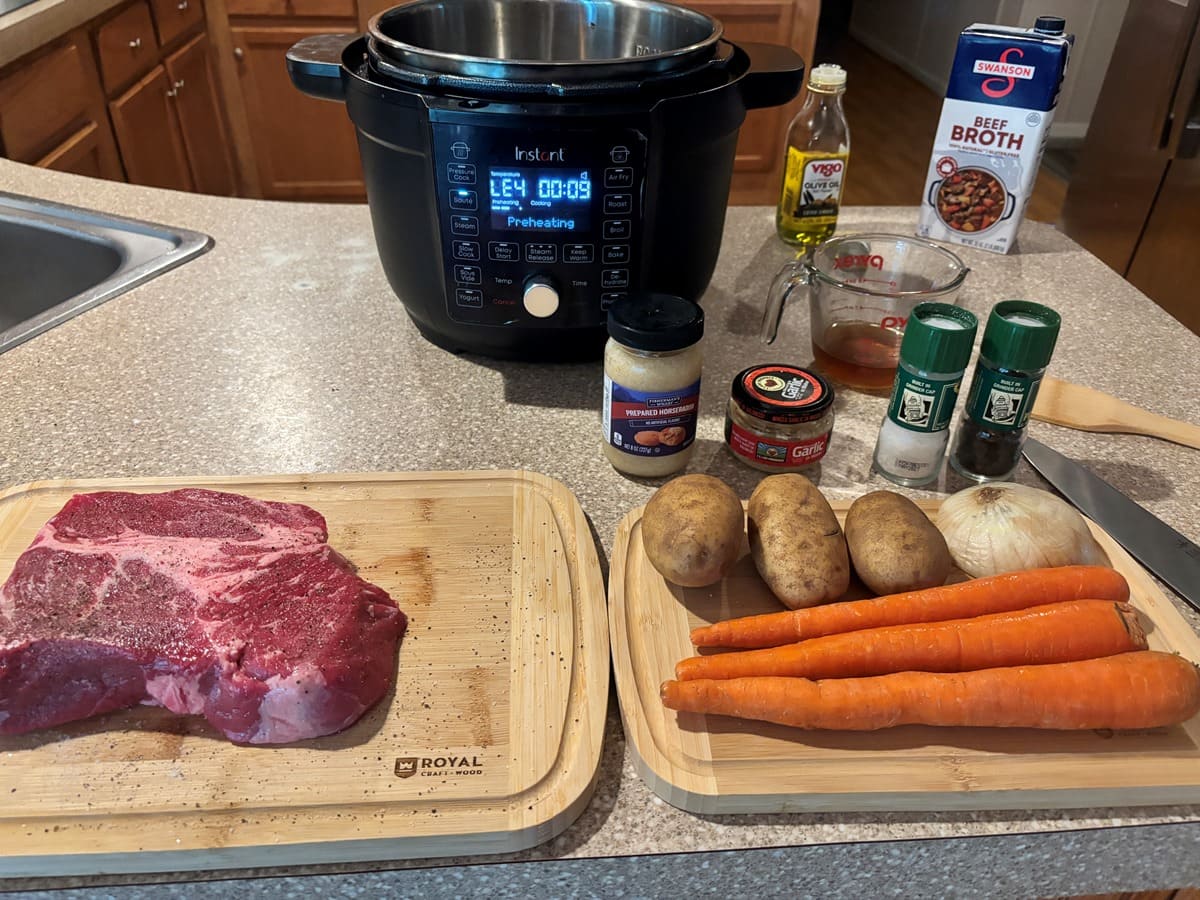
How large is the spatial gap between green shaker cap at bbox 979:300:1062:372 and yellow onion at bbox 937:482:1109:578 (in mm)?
106


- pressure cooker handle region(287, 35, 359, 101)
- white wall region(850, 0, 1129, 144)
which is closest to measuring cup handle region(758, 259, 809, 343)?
pressure cooker handle region(287, 35, 359, 101)

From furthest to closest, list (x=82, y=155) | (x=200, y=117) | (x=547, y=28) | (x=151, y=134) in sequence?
(x=200, y=117) → (x=151, y=134) → (x=82, y=155) → (x=547, y=28)

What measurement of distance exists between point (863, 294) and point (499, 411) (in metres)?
0.38

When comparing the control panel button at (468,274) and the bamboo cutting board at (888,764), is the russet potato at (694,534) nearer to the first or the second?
the bamboo cutting board at (888,764)

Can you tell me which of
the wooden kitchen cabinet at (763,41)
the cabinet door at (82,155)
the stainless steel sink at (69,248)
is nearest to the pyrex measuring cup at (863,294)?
the stainless steel sink at (69,248)

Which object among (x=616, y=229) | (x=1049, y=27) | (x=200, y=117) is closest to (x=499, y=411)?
(x=616, y=229)

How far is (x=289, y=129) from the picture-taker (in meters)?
2.90

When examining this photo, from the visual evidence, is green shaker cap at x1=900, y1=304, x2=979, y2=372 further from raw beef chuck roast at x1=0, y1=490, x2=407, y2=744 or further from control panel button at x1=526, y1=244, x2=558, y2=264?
raw beef chuck roast at x1=0, y1=490, x2=407, y2=744

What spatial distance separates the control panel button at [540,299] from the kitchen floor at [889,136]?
7.77 feet

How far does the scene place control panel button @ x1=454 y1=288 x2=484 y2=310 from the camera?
2.75 feet

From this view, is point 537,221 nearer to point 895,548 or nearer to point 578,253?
point 578,253

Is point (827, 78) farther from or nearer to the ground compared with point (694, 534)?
farther from the ground

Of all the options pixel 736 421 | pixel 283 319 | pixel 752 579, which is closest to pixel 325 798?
pixel 752 579

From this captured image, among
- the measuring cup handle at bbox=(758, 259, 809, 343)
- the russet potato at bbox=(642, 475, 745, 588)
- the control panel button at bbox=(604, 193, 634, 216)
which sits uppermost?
the control panel button at bbox=(604, 193, 634, 216)
